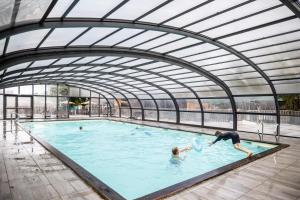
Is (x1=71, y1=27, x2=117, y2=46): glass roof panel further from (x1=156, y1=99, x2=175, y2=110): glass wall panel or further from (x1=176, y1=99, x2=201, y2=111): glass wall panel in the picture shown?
(x1=156, y1=99, x2=175, y2=110): glass wall panel

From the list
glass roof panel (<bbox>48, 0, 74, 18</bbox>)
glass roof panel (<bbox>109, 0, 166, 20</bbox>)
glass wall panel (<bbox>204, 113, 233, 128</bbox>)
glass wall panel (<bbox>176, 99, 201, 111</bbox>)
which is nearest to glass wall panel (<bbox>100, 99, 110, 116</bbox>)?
glass wall panel (<bbox>176, 99, 201, 111</bbox>)

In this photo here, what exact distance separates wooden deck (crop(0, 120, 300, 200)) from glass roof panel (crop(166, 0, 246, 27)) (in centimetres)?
482

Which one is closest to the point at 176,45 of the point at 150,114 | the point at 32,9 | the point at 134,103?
the point at 32,9

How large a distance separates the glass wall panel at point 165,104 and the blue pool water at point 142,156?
4.41 meters

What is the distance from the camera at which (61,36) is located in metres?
7.64

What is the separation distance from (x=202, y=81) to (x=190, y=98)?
341cm

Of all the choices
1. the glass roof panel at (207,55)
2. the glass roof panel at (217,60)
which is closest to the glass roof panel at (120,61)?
the glass roof panel at (207,55)

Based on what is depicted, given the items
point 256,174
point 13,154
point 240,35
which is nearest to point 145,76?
point 240,35

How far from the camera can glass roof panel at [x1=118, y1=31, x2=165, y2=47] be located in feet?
27.1

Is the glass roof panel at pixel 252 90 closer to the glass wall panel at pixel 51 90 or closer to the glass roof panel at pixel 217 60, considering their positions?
the glass roof panel at pixel 217 60

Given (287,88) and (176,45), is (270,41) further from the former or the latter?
(287,88)

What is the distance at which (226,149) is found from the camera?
1169 cm

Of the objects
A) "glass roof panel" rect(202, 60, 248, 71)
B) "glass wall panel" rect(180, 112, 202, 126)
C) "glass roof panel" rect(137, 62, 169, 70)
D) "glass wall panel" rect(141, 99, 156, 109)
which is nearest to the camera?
"glass roof panel" rect(202, 60, 248, 71)

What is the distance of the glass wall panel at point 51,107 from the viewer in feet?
84.9
